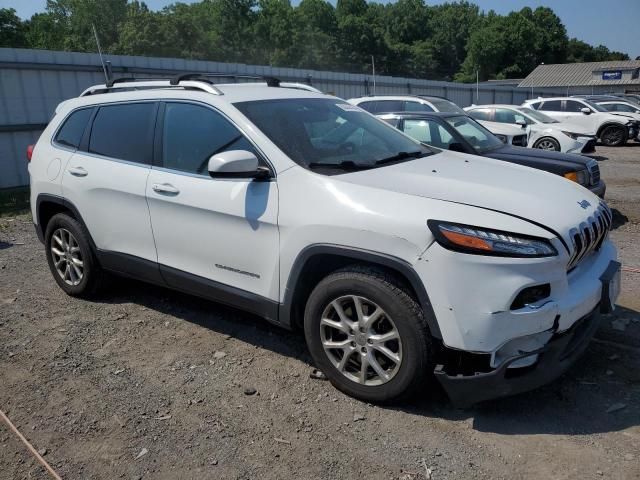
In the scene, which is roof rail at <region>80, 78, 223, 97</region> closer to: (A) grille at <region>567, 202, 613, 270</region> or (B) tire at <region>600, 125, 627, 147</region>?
(A) grille at <region>567, 202, 613, 270</region>

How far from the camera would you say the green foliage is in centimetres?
6588

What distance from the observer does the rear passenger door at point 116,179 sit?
398 centimetres

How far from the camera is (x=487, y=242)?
103 inches

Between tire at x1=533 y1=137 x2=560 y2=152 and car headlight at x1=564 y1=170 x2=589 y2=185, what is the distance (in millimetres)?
6759

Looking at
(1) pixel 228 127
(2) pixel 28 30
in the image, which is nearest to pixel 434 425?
(1) pixel 228 127

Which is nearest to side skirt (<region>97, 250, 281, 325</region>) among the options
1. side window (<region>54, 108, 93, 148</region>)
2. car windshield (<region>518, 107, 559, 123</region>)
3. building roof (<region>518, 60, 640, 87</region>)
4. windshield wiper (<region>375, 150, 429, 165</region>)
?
side window (<region>54, 108, 93, 148</region>)

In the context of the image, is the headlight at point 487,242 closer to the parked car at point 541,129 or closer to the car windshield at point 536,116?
the parked car at point 541,129

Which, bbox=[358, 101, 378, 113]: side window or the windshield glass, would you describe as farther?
the windshield glass

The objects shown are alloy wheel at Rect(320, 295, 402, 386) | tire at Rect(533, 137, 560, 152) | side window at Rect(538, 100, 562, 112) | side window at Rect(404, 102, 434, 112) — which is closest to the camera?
alloy wheel at Rect(320, 295, 402, 386)

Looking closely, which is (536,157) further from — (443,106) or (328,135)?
(443,106)

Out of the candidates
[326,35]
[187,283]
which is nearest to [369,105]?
[187,283]

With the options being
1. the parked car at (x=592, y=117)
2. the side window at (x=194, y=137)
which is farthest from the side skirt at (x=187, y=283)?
the parked car at (x=592, y=117)

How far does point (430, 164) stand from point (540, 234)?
112cm

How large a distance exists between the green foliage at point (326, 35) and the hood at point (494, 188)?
6398 centimetres
